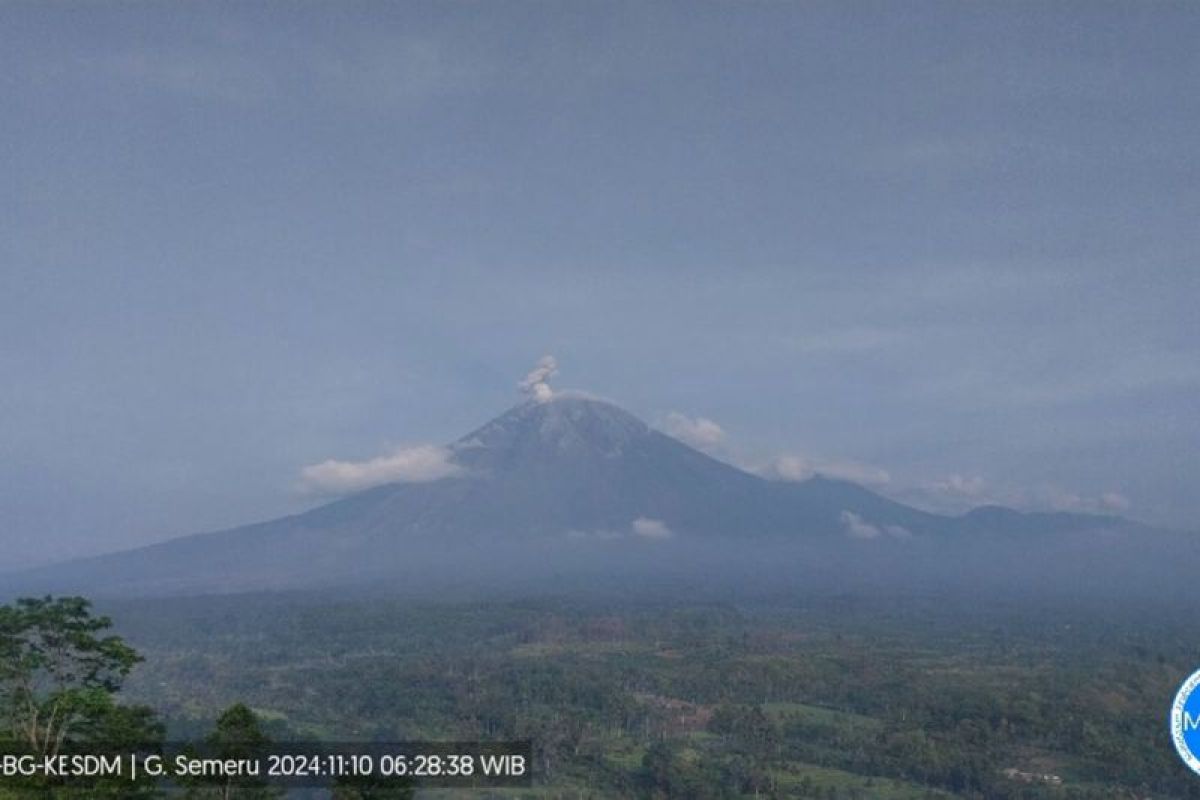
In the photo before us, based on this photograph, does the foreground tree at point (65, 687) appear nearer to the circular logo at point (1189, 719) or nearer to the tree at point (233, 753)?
the tree at point (233, 753)

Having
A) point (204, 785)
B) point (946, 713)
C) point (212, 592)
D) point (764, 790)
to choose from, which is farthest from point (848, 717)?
point (212, 592)

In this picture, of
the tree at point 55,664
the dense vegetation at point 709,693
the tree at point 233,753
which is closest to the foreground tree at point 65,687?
the tree at point 55,664

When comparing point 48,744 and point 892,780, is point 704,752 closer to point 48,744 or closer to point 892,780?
point 892,780

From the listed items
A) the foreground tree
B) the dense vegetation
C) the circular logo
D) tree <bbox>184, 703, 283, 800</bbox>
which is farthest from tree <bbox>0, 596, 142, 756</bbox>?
the circular logo

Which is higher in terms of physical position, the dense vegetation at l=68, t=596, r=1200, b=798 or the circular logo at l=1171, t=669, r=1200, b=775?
the circular logo at l=1171, t=669, r=1200, b=775

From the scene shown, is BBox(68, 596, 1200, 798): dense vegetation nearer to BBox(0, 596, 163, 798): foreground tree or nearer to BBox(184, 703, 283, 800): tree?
BBox(0, 596, 163, 798): foreground tree

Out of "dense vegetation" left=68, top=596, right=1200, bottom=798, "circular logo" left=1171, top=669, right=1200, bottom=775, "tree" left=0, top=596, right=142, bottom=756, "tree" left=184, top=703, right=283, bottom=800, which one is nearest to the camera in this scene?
"circular logo" left=1171, top=669, right=1200, bottom=775
